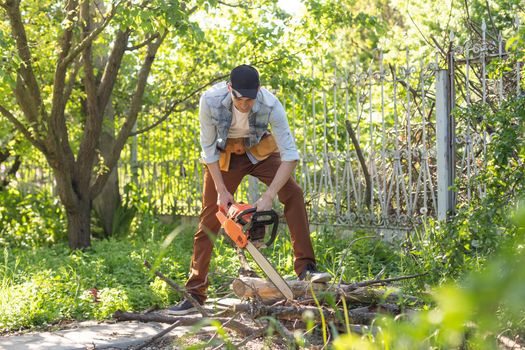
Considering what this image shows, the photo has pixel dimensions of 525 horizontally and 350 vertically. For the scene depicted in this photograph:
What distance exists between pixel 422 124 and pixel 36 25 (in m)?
4.76

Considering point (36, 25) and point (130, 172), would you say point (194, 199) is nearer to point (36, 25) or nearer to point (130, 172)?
point (130, 172)

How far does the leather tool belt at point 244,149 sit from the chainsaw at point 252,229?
890 millimetres

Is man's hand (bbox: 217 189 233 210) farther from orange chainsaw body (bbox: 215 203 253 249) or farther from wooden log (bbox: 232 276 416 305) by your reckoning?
wooden log (bbox: 232 276 416 305)

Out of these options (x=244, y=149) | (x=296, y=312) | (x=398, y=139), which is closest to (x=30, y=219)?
(x=398, y=139)

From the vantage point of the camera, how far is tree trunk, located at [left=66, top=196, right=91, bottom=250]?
948cm

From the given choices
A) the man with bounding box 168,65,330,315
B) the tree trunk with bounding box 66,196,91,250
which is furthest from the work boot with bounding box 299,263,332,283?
the tree trunk with bounding box 66,196,91,250

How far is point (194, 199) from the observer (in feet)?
36.3

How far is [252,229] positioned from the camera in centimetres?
501

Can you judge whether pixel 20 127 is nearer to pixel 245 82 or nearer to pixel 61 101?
pixel 61 101

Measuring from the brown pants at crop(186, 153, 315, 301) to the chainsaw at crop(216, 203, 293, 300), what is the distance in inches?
30.3

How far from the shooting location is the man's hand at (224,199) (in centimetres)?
554

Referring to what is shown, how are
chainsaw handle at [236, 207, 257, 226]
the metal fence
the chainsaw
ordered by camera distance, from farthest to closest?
the metal fence
chainsaw handle at [236, 207, 257, 226]
the chainsaw

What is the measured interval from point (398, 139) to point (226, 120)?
3062mm

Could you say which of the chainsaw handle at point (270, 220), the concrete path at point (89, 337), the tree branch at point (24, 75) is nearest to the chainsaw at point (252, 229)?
the chainsaw handle at point (270, 220)
